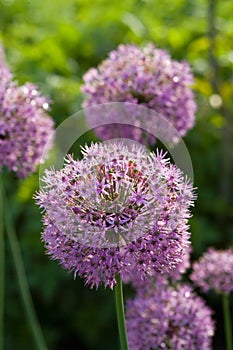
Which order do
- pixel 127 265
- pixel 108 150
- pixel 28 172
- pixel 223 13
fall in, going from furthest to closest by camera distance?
pixel 223 13 → pixel 28 172 → pixel 108 150 → pixel 127 265

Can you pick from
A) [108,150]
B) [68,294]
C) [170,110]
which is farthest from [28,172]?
[68,294]

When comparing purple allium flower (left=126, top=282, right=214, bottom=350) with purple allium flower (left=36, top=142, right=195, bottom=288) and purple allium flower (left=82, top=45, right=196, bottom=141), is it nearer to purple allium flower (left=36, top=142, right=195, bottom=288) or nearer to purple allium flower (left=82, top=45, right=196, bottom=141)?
purple allium flower (left=36, top=142, right=195, bottom=288)

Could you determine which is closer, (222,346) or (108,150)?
(108,150)

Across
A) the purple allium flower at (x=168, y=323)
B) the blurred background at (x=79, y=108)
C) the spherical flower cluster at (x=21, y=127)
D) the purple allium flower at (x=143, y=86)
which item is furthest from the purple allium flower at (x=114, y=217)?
the blurred background at (x=79, y=108)

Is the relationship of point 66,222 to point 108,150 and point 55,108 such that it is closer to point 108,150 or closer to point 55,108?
point 108,150

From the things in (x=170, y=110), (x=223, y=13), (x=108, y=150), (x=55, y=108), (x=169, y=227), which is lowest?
(x=169, y=227)

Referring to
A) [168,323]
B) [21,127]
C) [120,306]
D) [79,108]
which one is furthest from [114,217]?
[79,108]

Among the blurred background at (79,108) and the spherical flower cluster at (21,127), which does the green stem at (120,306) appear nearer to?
the spherical flower cluster at (21,127)

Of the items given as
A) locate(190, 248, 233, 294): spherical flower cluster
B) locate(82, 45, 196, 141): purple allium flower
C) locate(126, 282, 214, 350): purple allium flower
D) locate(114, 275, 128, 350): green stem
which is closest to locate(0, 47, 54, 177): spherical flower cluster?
locate(82, 45, 196, 141): purple allium flower
